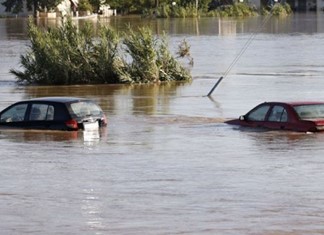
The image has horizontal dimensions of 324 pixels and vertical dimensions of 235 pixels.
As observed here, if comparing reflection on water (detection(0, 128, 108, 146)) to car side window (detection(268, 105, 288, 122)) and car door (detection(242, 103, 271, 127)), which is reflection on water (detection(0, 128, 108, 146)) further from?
car side window (detection(268, 105, 288, 122))

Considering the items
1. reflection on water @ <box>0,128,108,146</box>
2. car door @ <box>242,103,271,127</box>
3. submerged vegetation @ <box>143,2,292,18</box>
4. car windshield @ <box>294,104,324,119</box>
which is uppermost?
submerged vegetation @ <box>143,2,292,18</box>

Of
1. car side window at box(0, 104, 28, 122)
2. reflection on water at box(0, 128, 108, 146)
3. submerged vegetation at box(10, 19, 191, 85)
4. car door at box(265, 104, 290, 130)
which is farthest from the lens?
submerged vegetation at box(10, 19, 191, 85)

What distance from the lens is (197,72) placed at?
207 feet

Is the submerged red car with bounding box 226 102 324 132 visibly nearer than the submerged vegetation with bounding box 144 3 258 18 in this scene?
Yes

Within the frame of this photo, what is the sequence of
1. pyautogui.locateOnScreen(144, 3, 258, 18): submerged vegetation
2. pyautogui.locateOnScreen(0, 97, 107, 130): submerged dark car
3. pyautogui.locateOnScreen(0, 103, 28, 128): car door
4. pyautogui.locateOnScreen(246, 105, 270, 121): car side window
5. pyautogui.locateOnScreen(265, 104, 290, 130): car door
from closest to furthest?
pyautogui.locateOnScreen(265, 104, 290, 130): car door → pyautogui.locateOnScreen(0, 97, 107, 130): submerged dark car → pyautogui.locateOnScreen(246, 105, 270, 121): car side window → pyautogui.locateOnScreen(0, 103, 28, 128): car door → pyautogui.locateOnScreen(144, 3, 258, 18): submerged vegetation

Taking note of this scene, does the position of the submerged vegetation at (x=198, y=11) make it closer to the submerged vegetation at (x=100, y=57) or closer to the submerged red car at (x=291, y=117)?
the submerged vegetation at (x=100, y=57)

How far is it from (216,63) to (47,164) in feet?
147

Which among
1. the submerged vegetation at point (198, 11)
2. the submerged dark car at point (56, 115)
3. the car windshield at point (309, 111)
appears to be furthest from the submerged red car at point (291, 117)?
the submerged vegetation at point (198, 11)

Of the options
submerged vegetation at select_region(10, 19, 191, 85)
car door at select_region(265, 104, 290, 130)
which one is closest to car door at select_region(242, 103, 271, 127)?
car door at select_region(265, 104, 290, 130)

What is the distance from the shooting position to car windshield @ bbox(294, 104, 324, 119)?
105ft

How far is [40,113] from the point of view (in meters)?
33.8

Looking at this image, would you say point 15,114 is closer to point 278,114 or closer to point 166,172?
point 278,114

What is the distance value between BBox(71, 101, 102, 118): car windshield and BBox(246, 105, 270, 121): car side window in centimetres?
441

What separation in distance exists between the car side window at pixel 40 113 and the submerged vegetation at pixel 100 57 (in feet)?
66.5
